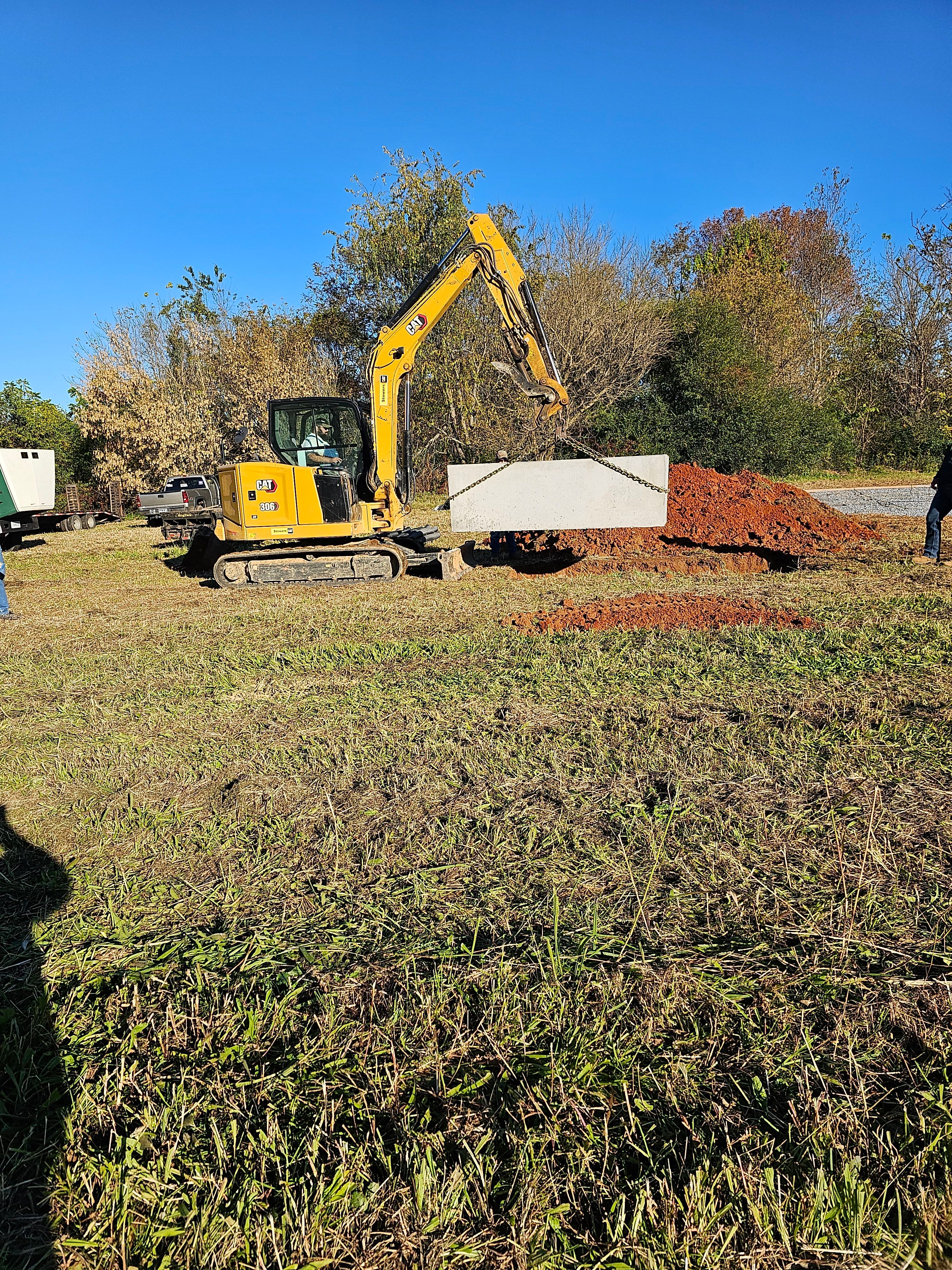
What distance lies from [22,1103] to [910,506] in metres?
19.3

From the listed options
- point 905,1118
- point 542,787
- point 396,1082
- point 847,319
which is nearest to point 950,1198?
point 905,1118

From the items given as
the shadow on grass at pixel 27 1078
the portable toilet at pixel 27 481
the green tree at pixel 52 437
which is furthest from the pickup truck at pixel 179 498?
the shadow on grass at pixel 27 1078

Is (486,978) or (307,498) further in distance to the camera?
(307,498)

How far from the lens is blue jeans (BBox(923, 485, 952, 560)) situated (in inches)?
383

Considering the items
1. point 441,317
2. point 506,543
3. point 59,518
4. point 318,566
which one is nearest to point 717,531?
point 506,543

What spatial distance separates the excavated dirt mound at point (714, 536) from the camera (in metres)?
10.8

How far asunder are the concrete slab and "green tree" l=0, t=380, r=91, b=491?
2489 centimetres

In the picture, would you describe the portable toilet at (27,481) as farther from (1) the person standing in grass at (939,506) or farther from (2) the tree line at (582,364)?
(1) the person standing in grass at (939,506)

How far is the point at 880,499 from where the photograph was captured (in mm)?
19141

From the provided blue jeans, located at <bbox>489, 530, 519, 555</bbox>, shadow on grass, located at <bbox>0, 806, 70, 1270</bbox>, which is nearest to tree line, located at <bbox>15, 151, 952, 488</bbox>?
blue jeans, located at <bbox>489, 530, 519, 555</bbox>

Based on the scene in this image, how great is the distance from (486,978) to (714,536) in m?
9.91

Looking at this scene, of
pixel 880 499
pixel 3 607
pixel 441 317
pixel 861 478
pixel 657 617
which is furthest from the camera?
pixel 861 478

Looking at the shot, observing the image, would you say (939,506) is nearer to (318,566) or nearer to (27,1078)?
(318,566)

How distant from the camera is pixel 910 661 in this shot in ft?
18.6
